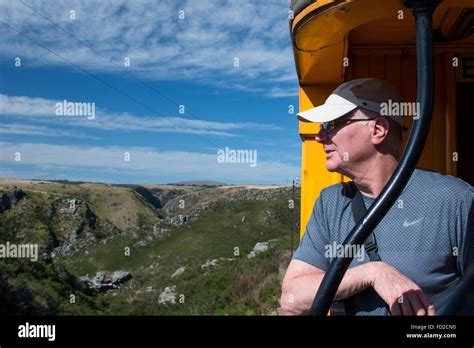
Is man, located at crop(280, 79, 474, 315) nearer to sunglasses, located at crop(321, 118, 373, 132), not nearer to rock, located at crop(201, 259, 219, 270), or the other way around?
sunglasses, located at crop(321, 118, 373, 132)

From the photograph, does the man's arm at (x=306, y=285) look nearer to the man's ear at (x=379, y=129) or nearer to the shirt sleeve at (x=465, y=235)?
the shirt sleeve at (x=465, y=235)

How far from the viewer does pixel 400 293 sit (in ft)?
6.03

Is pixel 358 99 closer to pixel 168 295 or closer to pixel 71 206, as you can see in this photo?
pixel 168 295

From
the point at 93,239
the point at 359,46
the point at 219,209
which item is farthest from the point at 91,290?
the point at 359,46

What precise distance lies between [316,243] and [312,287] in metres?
0.19

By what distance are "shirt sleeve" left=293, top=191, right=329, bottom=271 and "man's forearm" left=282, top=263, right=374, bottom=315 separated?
2.6 inches

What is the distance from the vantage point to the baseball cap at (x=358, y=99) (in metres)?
2.15

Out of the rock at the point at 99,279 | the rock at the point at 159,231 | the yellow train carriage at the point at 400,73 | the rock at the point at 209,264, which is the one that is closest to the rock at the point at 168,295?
the rock at the point at 209,264

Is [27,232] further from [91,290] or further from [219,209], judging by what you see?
[219,209]

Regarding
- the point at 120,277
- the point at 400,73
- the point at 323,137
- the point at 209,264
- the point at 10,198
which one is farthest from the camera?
the point at 10,198

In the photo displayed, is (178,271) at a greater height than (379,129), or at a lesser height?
lesser

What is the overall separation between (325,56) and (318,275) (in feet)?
3.49

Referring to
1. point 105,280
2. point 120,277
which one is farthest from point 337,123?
point 120,277

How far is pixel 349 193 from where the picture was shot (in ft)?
7.14
